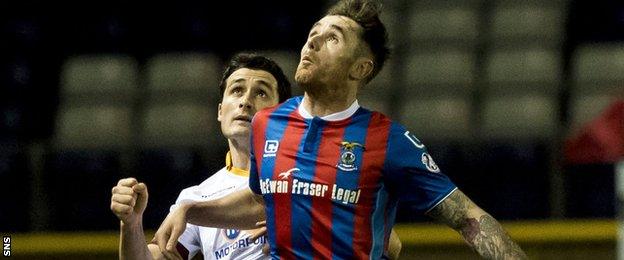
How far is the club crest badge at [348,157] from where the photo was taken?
319 centimetres

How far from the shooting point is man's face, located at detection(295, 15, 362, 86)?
3234 millimetres

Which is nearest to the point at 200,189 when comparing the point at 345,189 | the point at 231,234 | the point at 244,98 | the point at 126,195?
the point at 231,234

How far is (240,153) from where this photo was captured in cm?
419

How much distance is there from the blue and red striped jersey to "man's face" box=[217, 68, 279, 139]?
81 centimetres

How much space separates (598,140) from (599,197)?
2070mm

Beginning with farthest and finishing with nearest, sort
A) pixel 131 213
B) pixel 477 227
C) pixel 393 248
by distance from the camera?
pixel 393 248 → pixel 131 213 → pixel 477 227

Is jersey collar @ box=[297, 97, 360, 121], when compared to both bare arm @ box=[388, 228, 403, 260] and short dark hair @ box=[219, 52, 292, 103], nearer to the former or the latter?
bare arm @ box=[388, 228, 403, 260]

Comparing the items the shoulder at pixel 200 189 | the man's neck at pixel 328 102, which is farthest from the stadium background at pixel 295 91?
the man's neck at pixel 328 102

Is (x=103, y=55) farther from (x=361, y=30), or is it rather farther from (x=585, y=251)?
(x=361, y=30)

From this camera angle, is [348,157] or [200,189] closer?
[348,157]

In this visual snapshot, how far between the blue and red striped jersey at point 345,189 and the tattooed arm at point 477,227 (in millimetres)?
31

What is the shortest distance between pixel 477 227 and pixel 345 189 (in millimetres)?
333

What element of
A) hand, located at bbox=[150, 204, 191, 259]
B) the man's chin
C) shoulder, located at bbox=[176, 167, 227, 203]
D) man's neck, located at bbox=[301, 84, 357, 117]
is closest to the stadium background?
shoulder, located at bbox=[176, 167, 227, 203]

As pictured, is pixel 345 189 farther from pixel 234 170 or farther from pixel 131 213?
pixel 234 170
